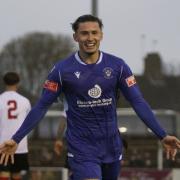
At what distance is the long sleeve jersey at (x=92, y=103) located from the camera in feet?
25.2

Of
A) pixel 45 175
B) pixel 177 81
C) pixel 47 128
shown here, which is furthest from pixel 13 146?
pixel 177 81

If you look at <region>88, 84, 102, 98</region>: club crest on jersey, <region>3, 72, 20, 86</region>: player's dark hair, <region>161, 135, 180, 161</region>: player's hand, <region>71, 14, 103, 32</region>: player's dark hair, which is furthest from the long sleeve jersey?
<region>3, 72, 20, 86</region>: player's dark hair

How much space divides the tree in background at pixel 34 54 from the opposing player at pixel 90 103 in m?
79.5

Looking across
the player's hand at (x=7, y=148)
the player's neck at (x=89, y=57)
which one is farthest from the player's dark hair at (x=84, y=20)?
the player's hand at (x=7, y=148)

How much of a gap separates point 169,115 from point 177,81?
6070 cm

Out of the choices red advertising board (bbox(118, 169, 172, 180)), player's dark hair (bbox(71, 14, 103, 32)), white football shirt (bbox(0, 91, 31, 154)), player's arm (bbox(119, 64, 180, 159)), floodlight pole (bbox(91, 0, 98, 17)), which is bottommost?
red advertising board (bbox(118, 169, 172, 180))

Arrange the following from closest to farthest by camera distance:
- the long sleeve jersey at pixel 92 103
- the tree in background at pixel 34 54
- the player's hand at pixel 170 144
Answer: the player's hand at pixel 170 144
the long sleeve jersey at pixel 92 103
the tree in background at pixel 34 54

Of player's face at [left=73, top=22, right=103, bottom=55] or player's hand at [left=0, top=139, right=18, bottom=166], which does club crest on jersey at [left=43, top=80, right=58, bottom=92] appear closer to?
player's face at [left=73, top=22, right=103, bottom=55]

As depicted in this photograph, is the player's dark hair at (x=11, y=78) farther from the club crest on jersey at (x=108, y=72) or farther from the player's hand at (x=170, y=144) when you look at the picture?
the player's hand at (x=170, y=144)

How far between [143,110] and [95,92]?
496 mm

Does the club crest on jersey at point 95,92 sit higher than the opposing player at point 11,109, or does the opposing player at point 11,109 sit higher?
the club crest on jersey at point 95,92

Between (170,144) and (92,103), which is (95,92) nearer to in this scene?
(92,103)

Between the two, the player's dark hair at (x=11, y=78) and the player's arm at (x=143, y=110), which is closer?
the player's arm at (x=143, y=110)

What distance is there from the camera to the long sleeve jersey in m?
7.68
